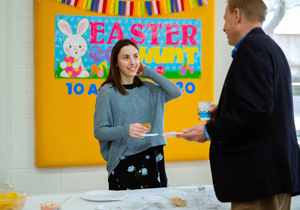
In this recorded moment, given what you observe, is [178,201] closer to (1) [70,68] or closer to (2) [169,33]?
(1) [70,68]

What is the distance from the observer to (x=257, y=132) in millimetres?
1273

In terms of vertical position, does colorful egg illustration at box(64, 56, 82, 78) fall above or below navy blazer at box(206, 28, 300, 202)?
above

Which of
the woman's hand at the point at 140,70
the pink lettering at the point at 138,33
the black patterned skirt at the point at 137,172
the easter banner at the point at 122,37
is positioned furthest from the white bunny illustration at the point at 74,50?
the black patterned skirt at the point at 137,172

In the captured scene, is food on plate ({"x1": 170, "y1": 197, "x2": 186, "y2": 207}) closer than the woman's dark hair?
Yes

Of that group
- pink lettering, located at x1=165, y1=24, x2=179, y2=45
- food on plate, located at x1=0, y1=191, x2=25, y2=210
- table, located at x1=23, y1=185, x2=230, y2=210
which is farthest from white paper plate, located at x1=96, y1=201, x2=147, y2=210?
pink lettering, located at x1=165, y1=24, x2=179, y2=45

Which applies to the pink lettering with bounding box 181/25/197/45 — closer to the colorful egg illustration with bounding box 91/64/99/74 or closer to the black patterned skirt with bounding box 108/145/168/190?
the colorful egg illustration with bounding box 91/64/99/74

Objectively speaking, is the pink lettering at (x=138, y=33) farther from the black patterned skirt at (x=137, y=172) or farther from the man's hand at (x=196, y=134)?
the man's hand at (x=196, y=134)

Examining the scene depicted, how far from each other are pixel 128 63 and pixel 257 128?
119 centimetres

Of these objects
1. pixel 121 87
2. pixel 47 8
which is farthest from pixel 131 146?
pixel 47 8

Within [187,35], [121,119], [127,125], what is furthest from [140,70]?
[187,35]

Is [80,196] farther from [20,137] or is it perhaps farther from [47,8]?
[47,8]

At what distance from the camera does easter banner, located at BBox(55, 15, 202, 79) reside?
302cm

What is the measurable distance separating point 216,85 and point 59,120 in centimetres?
153

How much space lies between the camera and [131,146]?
2.16 meters
